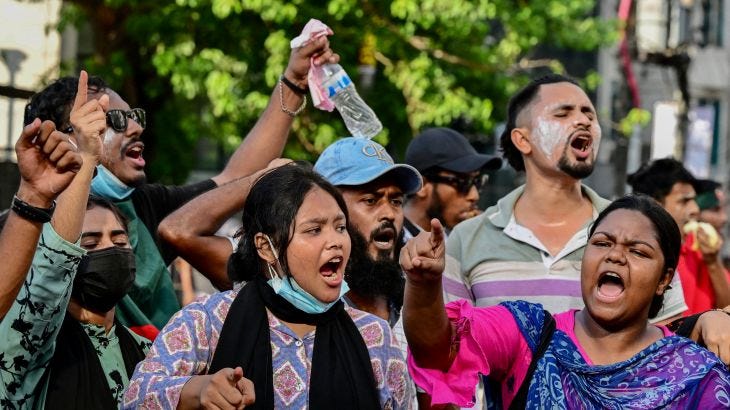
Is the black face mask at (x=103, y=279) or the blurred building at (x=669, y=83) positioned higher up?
the black face mask at (x=103, y=279)

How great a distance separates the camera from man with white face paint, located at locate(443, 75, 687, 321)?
5363 millimetres

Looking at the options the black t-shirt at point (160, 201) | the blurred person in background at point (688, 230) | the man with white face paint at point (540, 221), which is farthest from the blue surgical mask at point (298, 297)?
the blurred person in background at point (688, 230)

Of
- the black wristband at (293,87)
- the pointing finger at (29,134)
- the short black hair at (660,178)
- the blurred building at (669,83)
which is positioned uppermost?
the pointing finger at (29,134)

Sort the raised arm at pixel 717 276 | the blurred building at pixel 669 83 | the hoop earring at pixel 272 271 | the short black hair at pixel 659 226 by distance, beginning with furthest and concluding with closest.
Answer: the blurred building at pixel 669 83
the raised arm at pixel 717 276
the short black hair at pixel 659 226
the hoop earring at pixel 272 271

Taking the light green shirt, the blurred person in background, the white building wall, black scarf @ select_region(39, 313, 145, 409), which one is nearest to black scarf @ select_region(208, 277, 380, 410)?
the light green shirt

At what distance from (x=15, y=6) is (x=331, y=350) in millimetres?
13992

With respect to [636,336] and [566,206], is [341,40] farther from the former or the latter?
[636,336]

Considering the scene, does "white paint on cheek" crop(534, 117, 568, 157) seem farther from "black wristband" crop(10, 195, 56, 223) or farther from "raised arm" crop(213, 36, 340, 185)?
"black wristband" crop(10, 195, 56, 223)

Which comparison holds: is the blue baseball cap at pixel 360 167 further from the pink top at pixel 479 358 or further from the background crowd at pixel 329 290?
the pink top at pixel 479 358

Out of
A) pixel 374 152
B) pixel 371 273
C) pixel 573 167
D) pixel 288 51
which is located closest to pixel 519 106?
pixel 573 167

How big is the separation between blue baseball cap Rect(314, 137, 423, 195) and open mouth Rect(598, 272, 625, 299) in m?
1.13

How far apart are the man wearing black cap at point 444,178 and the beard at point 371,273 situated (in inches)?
73.8

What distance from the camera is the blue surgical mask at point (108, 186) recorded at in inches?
213

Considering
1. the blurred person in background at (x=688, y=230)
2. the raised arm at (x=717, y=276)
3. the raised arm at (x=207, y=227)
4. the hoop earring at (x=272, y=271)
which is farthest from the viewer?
the blurred person in background at (x=688, y=230)
